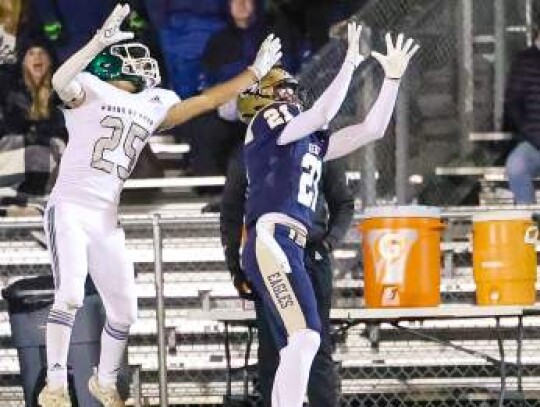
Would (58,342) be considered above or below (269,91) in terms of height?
below

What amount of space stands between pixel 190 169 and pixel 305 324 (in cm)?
403

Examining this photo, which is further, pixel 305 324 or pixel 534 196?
pixel 534 196

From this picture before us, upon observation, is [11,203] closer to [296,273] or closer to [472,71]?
[472,71]

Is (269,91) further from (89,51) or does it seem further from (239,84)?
(89,51)

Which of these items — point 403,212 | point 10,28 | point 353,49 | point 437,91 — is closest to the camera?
point 353,49

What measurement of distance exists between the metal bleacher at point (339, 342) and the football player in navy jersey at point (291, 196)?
1994mm

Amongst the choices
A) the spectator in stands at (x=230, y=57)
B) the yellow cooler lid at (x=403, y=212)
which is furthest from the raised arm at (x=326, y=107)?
the spectator in stands at (x=230, y=57)

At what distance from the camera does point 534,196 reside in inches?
534

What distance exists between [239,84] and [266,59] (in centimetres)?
18

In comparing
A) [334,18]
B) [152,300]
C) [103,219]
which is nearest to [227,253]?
[103,219]

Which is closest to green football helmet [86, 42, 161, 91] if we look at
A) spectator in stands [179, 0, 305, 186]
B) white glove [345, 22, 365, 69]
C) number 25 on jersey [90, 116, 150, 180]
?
number 25 on jersey [90, 116, 150, 180]

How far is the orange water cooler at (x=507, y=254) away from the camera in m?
12.1

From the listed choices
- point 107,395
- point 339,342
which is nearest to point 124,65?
point 107,395

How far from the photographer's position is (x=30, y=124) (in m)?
14.3
